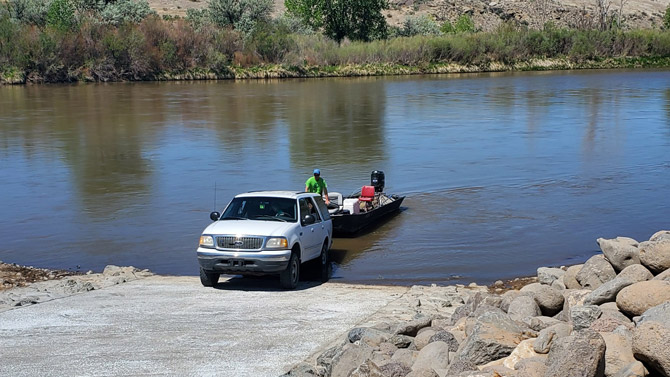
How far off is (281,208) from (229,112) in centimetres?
3672

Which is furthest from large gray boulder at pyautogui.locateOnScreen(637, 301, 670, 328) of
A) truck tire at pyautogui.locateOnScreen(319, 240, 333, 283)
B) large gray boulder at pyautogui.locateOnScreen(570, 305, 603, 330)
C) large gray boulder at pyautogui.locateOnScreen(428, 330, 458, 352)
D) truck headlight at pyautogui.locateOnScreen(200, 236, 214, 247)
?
truck tire at pyautogui.locateOnScreen(319, 240, 333, 283)

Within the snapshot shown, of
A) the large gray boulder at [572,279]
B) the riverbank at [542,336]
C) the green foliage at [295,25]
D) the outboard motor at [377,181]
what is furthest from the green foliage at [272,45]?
the riverbank at [542,336]

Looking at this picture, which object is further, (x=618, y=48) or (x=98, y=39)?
(x=618, y=48)

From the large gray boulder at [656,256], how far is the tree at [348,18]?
93893 millimetres

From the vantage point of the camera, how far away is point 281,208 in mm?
17000

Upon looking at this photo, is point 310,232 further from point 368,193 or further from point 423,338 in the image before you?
point 423,338

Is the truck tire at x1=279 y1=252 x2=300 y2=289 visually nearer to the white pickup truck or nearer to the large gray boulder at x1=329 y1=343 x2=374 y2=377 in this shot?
the white pickup truck

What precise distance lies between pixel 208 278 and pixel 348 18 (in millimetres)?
91183

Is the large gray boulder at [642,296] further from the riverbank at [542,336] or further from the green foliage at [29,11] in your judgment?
the green foliage at [29,11]

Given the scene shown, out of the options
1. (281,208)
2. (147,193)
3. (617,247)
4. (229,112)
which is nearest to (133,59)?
(229,112)

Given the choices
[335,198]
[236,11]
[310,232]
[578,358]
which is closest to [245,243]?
[310,232]

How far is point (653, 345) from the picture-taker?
26.3 feet

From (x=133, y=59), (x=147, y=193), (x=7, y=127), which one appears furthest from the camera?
(x=133, y=59)

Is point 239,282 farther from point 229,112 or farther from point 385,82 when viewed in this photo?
point 385,82
